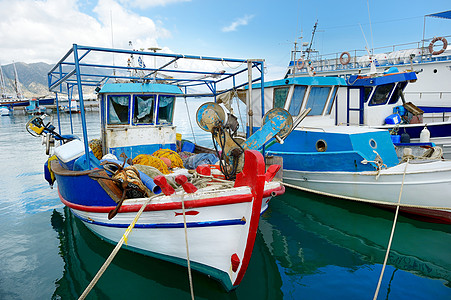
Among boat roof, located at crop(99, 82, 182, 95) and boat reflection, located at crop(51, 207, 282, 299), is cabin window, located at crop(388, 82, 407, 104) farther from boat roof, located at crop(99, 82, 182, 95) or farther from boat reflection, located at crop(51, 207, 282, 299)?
boat roof, located at crop(99, 82, 182, 95)

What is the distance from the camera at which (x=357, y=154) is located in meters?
6.89

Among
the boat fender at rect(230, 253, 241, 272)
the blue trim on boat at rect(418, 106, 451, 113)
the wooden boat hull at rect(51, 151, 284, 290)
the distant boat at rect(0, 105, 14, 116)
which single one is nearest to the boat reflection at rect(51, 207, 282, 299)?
the wooden boat hull at rect(51, 151, 284, 290)

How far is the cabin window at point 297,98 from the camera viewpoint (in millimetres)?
8570

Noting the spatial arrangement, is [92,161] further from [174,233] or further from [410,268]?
[410,268]

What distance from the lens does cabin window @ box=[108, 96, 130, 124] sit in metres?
6.33

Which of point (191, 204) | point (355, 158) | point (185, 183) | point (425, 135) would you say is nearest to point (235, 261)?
point (191, 204)

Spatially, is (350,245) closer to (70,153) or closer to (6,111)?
(70,153)

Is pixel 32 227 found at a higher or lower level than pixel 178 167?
lower

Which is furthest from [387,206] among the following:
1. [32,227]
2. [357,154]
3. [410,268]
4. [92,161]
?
[32,227]

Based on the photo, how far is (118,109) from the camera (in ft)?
21.1

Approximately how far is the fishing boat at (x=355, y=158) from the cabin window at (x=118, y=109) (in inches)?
139

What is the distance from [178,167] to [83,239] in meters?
2.67

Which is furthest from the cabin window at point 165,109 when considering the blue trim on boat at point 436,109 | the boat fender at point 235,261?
the blue trim on boat at point 436,109

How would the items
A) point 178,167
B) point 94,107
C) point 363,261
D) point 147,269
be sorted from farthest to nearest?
point 94,107, point 178,167, point 363,261, point 147,269
